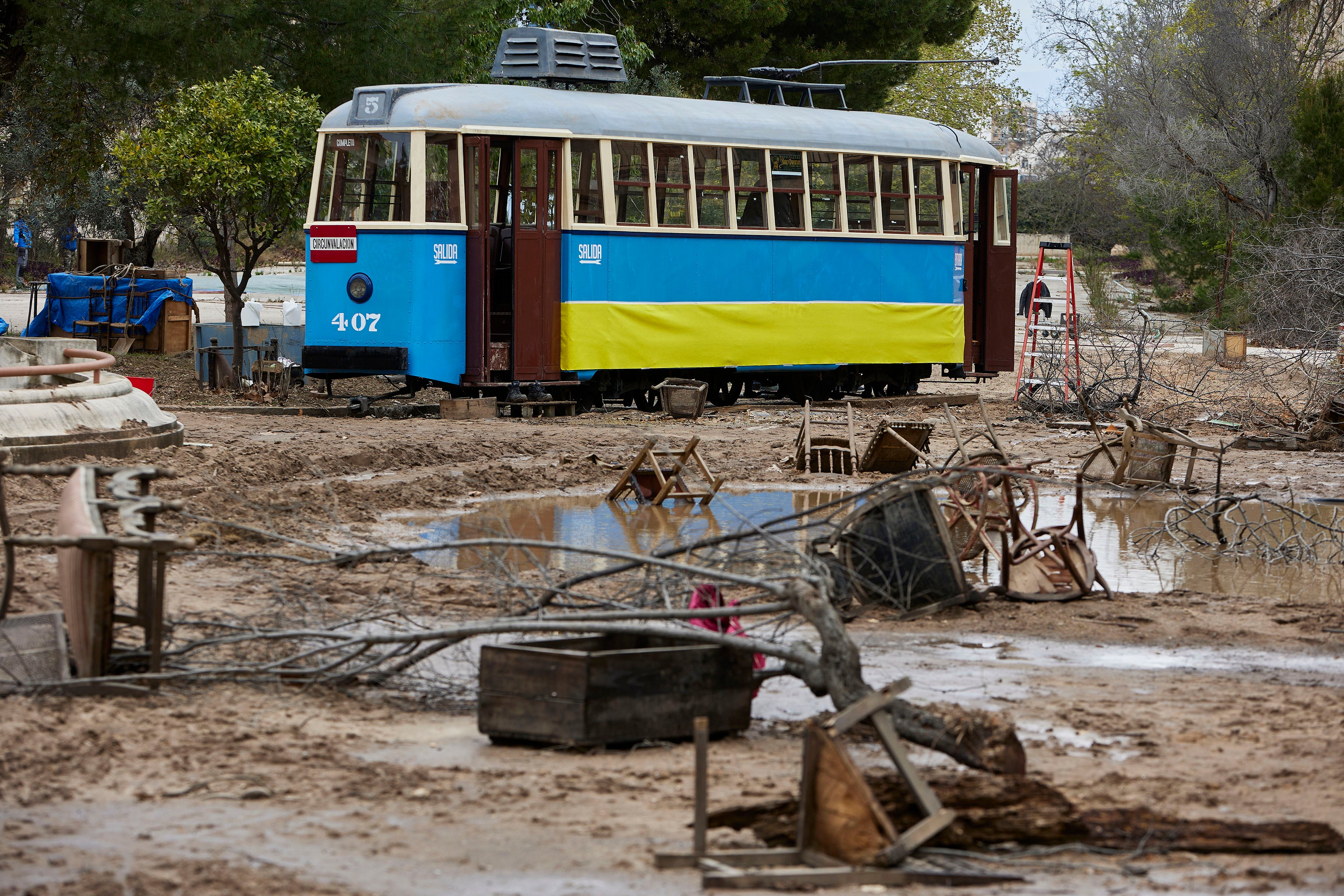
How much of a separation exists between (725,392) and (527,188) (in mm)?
3884

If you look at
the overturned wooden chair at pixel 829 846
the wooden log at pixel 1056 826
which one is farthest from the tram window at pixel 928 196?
the overturned wooden chair at pixel 829 846

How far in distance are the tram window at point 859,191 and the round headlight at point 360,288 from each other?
6.22m

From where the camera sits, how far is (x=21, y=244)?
4081 centimetres

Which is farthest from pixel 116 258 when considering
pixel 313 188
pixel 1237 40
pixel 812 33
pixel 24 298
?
pixel 1237 40

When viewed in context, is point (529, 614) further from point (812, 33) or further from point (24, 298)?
point (24, 298)

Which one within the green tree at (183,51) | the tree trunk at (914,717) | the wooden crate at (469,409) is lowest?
the tree trunk at (914,717)

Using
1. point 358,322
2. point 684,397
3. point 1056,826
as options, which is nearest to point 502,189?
point 358,322

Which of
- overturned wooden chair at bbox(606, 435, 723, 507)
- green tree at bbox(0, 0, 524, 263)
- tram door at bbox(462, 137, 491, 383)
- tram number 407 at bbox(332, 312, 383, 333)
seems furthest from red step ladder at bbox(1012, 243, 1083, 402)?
green tree at bbox(0, 0, 524, 263)

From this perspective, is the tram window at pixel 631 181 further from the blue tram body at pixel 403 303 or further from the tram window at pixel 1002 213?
the tram window at pixel 1002 213

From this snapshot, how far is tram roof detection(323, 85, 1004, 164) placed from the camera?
57.8ft

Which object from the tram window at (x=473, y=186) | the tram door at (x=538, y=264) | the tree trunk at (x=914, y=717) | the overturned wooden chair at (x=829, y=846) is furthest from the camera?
the tram door at (x=538, y=264)

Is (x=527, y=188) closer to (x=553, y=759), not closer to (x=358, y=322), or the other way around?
(x=358, y=322)

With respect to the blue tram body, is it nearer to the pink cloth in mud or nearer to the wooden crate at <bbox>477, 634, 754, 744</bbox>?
the pink cloth in mud

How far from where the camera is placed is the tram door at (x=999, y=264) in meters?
22.7
